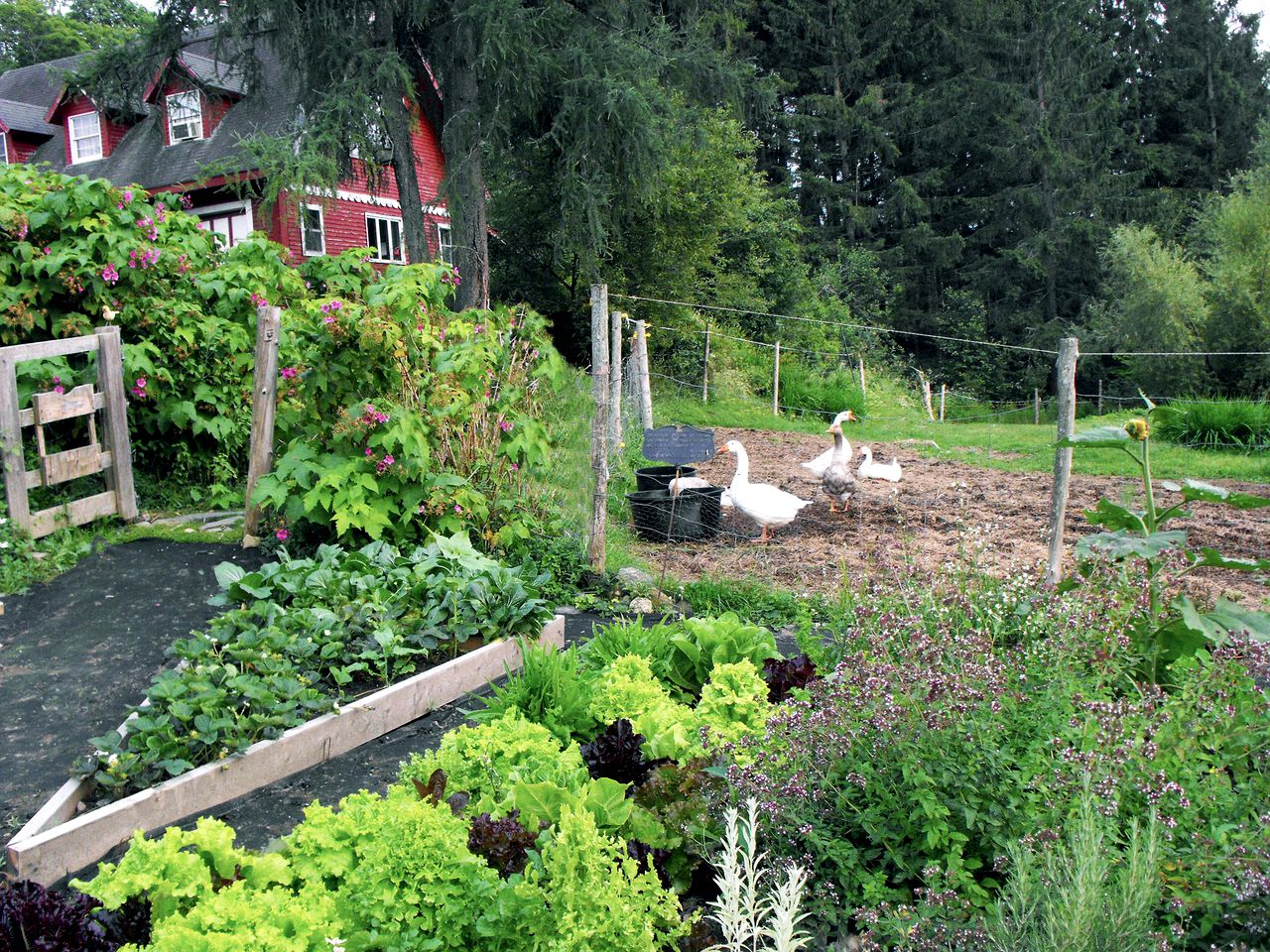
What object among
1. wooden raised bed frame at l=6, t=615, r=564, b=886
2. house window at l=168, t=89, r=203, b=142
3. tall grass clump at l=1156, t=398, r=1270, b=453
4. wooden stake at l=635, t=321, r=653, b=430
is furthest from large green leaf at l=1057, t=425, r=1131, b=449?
house window at l=168, t=89, r=203, b=142

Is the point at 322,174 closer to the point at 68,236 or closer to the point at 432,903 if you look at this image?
the point at 68,236

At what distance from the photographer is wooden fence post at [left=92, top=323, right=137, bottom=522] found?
21.9ft

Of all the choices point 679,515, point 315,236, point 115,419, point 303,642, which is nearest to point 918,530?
point 679,515

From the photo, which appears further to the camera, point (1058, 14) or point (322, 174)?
point (1058, 14)

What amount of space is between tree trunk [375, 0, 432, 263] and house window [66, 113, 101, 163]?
1236 centimetres

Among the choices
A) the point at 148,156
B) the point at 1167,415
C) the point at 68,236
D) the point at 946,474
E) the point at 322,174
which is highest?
the point at 148,156

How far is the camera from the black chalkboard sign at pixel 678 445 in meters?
7.36

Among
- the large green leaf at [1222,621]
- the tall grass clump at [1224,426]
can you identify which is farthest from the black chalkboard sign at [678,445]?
the tall grass clump at [1224,426]

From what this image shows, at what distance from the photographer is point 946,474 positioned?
11172mm

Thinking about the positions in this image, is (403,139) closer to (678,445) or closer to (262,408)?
(678,445)

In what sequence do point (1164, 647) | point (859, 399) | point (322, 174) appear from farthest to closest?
point (859, 399)
point (322, 174)
point (1164, 647)

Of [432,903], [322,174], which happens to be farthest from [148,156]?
[432,903]

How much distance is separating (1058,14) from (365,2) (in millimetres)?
27805

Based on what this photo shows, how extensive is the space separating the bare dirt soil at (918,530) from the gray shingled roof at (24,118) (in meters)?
21.7
